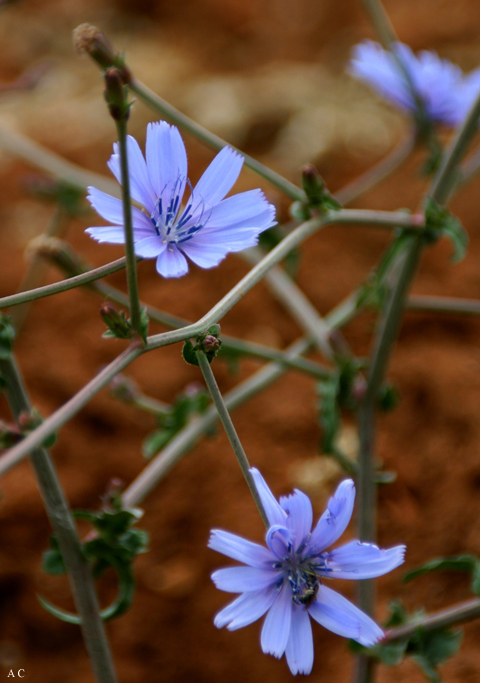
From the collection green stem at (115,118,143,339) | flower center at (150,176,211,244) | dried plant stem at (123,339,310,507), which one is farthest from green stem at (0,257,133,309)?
dried plant stem at (123,339,310,507)

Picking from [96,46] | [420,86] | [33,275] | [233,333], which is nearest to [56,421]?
[96,46]

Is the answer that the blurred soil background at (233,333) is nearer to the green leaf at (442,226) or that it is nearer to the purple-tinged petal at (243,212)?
the green leaf at (442,226)

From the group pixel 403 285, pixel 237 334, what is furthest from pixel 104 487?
pixel 403 285

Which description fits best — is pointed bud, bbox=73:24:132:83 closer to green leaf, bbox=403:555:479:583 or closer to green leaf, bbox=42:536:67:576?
green leaf, bbox=42:536:67:576

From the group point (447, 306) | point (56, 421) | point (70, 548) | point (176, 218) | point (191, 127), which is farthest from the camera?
point (447, 306)

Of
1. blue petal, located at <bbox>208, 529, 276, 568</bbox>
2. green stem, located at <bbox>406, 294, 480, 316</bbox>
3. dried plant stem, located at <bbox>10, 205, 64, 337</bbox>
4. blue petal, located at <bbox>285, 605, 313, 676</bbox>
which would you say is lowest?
blue petal, located at <bbox>285, 605, 313, 676</bbox>

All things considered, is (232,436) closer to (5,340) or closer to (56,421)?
(56,421)
